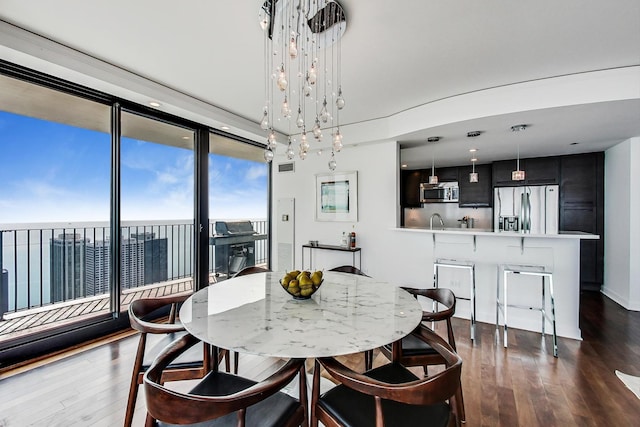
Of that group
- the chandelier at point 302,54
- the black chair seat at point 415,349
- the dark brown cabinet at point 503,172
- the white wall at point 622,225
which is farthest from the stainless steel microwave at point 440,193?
the black chair seat at point 415,349

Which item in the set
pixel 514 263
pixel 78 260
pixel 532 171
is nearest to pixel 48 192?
pixel 78 260

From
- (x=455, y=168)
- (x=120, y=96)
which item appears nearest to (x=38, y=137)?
(x=120, y=96)

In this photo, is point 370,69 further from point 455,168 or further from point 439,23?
point 455,168

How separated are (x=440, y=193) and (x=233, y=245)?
15.4ft

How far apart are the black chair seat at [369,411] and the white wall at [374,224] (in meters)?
2.73

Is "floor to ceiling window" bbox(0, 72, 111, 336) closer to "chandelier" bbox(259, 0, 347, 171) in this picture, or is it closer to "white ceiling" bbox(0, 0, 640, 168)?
"white ceiling" bbox(0, 0, 640, 168)

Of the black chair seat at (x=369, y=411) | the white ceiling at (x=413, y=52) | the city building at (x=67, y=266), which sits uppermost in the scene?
the white ceiling at (x=413, y=52)

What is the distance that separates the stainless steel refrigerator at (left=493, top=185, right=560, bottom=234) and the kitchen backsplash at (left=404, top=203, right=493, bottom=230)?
48cm

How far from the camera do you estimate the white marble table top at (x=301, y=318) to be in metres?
1.18

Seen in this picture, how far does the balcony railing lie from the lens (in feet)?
8.82

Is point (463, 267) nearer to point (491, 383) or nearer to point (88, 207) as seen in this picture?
point (491, 383)

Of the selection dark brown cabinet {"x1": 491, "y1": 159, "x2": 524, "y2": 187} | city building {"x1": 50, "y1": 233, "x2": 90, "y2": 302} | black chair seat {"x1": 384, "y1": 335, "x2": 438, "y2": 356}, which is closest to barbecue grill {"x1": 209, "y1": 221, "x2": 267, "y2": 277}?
city building {"x1": 50, "y1": 233, "x2": 90, "y2": 302}

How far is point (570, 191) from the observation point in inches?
193

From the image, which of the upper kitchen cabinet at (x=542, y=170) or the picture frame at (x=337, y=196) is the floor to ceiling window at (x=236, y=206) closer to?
the picture frame at (x=337, y=196)
